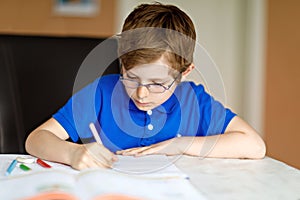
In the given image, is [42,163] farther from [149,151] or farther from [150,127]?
[150,127]

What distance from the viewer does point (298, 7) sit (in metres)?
2.38

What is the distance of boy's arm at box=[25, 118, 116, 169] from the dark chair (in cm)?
36

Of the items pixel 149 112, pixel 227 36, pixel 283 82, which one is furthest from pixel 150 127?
pixel 227 36

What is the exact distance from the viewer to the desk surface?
0.66 meters

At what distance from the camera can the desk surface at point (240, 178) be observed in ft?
2.15

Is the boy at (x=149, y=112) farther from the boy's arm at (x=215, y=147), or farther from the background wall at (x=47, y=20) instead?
the background wall at (x=47, y=20)

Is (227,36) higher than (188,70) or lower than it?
lower

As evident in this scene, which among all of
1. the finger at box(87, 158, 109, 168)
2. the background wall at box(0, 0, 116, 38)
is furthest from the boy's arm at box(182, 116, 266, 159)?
the background wall at box(0, 0, 116, 38)

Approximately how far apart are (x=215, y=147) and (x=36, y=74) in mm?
617

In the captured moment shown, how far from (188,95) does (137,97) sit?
9.3 inches

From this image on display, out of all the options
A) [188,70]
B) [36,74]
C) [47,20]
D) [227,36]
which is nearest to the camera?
[188,70]

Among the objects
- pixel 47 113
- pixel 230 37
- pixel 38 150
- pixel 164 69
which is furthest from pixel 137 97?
pixel 230 37

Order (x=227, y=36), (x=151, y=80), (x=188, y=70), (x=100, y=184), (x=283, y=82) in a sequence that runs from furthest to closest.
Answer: (x=227, y=36) < (x=283, y=82) < (x=188, y=70) < (x=151, y=80) < (x=100, y=184)

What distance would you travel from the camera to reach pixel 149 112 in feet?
3.39
